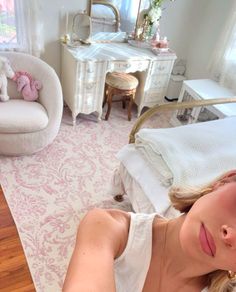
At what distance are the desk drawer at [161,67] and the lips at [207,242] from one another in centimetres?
252

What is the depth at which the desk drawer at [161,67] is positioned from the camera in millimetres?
2867

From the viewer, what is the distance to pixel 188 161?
156 cm

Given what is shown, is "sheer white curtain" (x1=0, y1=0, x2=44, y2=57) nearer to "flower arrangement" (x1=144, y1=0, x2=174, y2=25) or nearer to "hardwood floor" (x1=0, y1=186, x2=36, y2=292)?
"flower arrangement" (x1=144, y1=0, x2=174, y2=25)

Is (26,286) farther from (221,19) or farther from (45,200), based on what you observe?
(221,19)

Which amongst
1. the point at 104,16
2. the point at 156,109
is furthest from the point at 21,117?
the point at 104,16

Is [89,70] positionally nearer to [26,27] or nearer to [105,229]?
[26,27]

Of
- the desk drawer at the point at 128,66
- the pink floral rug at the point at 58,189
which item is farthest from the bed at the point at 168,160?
the desk drawer at the point at 128,66

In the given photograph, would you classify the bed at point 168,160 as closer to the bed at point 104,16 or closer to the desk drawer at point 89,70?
the desk drawer at point 89,70

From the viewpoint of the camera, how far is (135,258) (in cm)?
67

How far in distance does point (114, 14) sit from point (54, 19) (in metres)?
0.63

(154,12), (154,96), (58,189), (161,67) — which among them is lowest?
(58,189)

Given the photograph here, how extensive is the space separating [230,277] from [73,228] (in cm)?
140

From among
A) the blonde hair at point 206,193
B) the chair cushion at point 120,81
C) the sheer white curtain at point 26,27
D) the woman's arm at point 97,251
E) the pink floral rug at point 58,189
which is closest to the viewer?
the woman's arm at point 97,251

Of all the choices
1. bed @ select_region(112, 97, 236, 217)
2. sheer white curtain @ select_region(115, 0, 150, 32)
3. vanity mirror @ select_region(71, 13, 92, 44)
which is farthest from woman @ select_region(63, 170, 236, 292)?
sheer white curtain @ select_region(115, 0, 150, 32)
